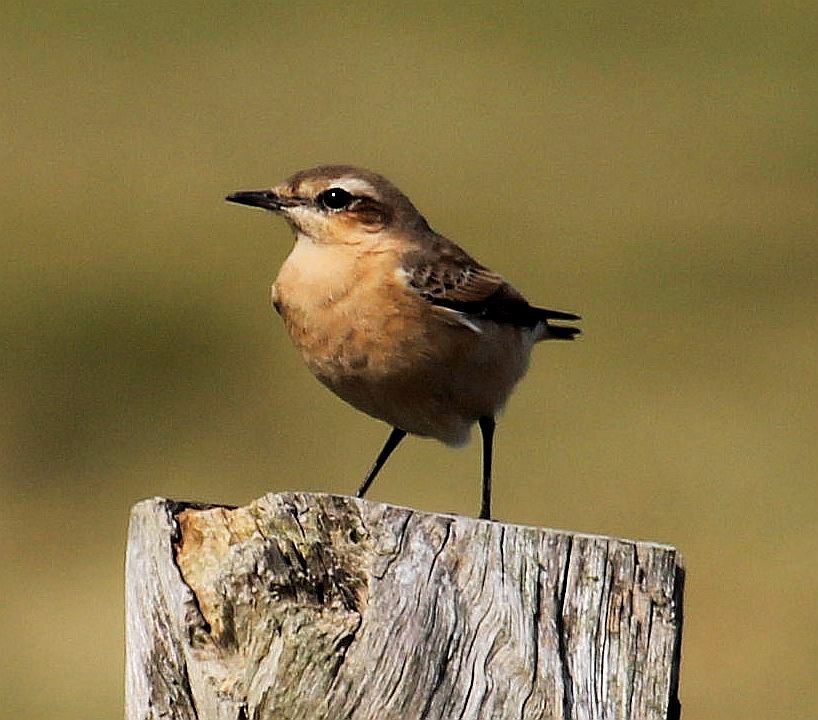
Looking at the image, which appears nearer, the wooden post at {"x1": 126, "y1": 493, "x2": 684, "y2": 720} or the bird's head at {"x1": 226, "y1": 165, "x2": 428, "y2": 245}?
the wooden post at {"x1": 126, "y1": 493, "x2": 684, "y2": 720}

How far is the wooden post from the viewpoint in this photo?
15.3 feet

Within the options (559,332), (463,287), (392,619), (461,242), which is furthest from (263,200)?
(461,242)

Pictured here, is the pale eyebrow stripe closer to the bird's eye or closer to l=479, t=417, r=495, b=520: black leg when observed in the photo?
the bird's eye

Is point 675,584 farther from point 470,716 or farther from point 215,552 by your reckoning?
point 215,552

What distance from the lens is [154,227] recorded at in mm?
32594

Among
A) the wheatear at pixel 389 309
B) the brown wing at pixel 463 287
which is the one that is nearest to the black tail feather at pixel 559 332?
the brown wing at pixel 463 287

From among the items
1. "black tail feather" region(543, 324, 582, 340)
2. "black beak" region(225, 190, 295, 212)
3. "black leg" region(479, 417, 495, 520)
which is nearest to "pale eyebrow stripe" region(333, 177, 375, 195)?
"black beak" region(225, 190, 295, 212)

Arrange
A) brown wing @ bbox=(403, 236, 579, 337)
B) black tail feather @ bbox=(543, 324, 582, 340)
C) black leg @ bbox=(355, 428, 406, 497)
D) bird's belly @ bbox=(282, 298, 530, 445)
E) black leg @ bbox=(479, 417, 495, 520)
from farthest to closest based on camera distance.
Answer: black tail feather @ bbox=(543, 324, 582, 340) < black leg @ bbox=(479, 417, 495, 520) < black leg @ bbox=(355, 428, 406, 497) < brown wing @ bbox=(403, 236, 579, 337) < bird's belly @ bbox=(282, 298, 530, 445)

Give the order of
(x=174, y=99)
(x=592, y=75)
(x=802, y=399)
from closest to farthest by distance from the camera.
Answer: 1. (x=802, y=399)
2. (x=174, y=99)
3. (x=592, y=75)

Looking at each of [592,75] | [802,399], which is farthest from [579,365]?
[592,75]

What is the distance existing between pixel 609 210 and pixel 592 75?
12.0 m

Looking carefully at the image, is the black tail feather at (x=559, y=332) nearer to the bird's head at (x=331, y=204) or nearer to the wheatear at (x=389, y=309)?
the wheatear at (x=389, y=309)

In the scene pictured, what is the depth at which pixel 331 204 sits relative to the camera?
9.02m

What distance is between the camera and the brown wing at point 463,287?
28.9 ft
